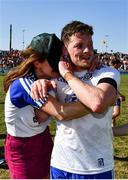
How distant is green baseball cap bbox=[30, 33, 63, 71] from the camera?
284 cm

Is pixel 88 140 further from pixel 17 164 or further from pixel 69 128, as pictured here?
pixel 17 164

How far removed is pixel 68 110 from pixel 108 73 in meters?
0.36

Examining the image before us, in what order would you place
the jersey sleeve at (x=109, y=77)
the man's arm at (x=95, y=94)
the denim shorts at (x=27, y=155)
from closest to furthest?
the man's arm at (x=95, y=94) < the jersey sleeve at (x=109, y=77) < the denim shorts at (x=27, y=155)

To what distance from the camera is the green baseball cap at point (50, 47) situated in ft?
9.30

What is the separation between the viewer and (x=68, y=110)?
2.66 metres

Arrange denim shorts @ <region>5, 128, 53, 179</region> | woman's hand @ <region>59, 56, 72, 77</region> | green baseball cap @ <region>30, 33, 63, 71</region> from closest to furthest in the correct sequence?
woman's hand @ <region>59, 56, 72, 77</region>
green baseball cap @ <region>30, 33, 63, 71</region>
denim shorts @ <region>5, 128, 53, 179</region>

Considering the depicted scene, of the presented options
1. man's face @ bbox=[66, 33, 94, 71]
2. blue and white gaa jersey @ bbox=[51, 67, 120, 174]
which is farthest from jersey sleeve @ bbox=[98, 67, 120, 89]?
man's face @ bbox=[66, 33, 94, 71]

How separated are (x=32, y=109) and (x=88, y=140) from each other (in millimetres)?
515

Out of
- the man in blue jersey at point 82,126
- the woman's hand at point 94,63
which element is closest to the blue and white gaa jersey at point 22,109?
the man in blue jersey at point 82,126

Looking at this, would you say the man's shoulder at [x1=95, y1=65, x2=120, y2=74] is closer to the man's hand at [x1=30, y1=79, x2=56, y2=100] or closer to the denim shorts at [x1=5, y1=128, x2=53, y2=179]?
the man's hand at [x1=30, y1=79, x2=56, y2=100]

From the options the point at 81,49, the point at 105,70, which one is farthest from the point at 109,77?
the point at 81,49

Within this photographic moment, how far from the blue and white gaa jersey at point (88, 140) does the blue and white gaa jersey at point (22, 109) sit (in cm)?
27

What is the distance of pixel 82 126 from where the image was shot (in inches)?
105

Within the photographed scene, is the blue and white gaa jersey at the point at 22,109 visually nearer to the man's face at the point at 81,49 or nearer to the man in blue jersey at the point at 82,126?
the man in blue jersey at the point at 82,126
